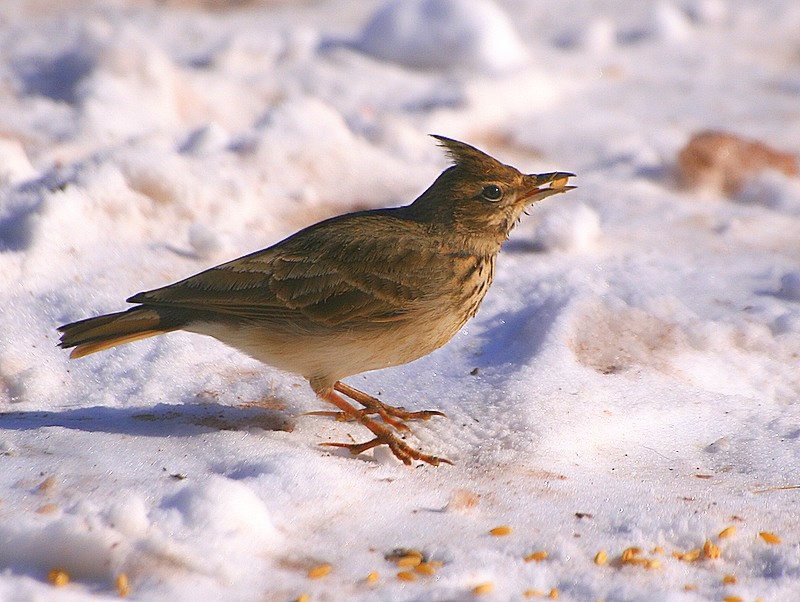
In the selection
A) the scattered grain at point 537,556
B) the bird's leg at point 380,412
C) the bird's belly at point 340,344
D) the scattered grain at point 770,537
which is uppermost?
the bird's belly at point 340,344

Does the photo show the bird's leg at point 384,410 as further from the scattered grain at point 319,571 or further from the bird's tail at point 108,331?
the scattered grain at point 319,571

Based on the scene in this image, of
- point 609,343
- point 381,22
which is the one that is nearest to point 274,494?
point 609,343

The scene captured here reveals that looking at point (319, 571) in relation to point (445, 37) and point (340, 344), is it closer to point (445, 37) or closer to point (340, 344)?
point (340, 344)

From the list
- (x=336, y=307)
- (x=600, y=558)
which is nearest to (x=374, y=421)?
(x=336, y=307)

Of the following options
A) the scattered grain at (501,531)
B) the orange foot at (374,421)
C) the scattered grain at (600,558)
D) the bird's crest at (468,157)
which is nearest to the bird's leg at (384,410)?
the orange foot at (374,421)

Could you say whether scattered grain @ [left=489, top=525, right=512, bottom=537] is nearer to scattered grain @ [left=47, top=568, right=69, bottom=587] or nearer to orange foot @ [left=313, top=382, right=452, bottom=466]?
orange foot @ [left=313, top=382, right=452, bottom=466]

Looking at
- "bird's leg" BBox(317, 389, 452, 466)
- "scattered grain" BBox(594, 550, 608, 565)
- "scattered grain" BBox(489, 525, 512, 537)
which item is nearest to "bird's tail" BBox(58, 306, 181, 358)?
"bird's leg" BBox(317, 389, 452, 466)
